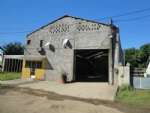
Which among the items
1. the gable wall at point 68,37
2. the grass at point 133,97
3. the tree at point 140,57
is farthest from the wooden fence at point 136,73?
the tree at point 140,57

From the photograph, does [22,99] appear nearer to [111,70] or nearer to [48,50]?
[111,70]

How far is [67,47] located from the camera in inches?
979

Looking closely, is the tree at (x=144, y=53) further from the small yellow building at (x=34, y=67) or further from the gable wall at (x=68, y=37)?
the small yellow building at (x=34, y=67)

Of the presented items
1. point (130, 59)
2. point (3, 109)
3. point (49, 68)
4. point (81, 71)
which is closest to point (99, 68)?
point (81, 71)

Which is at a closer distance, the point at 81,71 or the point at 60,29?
the point at 60,29

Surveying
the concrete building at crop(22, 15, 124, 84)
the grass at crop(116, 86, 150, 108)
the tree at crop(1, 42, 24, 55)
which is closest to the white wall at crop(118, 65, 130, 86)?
the grass at crop(116, 86, 150, 108)

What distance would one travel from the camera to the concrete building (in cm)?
2239

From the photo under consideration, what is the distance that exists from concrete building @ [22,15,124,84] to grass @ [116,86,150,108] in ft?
10.6

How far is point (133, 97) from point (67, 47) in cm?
1133

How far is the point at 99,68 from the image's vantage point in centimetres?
3738

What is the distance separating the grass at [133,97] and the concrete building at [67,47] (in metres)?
3.24

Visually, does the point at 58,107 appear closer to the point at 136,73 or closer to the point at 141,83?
the point at 141,83

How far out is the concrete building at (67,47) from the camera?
2239 centimetres

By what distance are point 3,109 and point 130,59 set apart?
4968cm
